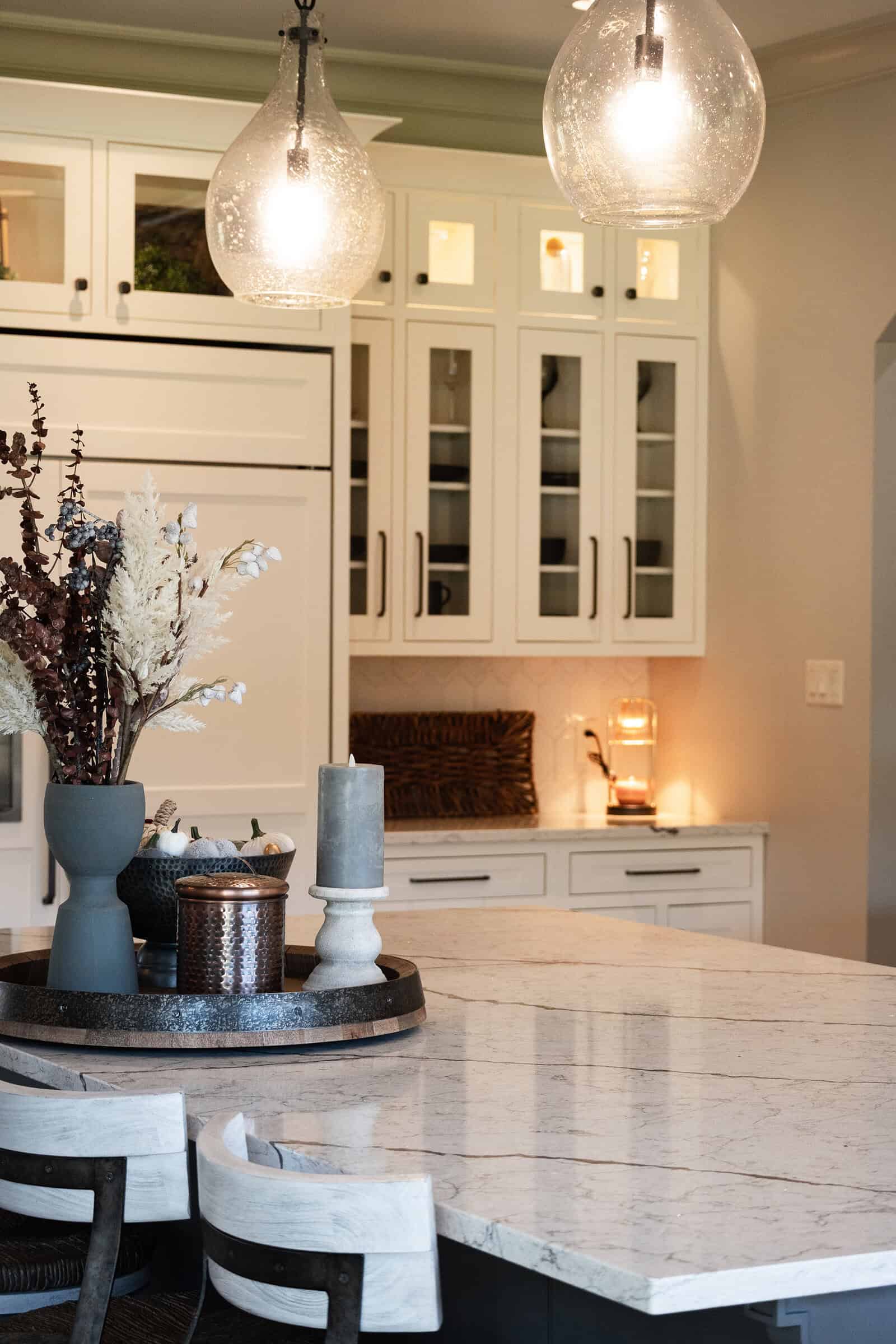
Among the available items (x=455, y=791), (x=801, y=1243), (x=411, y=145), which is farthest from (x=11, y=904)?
(x=801, y=1243)

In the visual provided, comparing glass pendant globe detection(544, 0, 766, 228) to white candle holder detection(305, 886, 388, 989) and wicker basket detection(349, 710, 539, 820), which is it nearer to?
white candle holder detection(305, 886, 388, 989)

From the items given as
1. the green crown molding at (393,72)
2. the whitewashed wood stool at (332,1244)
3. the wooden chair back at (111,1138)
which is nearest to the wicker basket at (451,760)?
the green crown molding at (393,72)

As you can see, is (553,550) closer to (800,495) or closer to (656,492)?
(656,492)

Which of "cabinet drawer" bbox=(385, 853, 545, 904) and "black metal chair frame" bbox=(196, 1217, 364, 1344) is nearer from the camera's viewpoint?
"black metal chair frame" bbox=(196, 1217, 364, 1344)

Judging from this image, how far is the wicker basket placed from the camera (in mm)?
4648

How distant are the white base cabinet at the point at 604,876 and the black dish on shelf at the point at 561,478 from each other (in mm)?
985

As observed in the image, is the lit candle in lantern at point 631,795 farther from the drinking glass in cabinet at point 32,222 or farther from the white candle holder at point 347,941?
the white candle holder at point 347,941

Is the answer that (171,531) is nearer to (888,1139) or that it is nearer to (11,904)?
(888,1139)

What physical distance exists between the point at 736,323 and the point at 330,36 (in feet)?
4.42

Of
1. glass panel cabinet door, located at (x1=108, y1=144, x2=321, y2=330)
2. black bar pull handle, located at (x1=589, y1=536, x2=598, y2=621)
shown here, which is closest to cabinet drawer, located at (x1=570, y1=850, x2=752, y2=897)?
black bar pull handle, located at (x1=589, y1=536, x2=598, y2=621)

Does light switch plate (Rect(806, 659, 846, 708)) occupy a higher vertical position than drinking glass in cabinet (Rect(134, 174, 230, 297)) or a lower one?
lower

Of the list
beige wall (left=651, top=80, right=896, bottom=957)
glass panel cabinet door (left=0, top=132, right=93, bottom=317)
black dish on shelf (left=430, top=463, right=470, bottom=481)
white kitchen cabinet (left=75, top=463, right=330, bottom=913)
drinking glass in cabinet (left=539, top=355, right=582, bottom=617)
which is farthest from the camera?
drinking glass in cabinet (left=539, top=355, right=582, bottom=617)

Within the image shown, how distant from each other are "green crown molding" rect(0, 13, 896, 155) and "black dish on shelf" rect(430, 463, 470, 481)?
3.02 ft

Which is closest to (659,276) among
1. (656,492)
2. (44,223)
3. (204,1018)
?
(656,492)
